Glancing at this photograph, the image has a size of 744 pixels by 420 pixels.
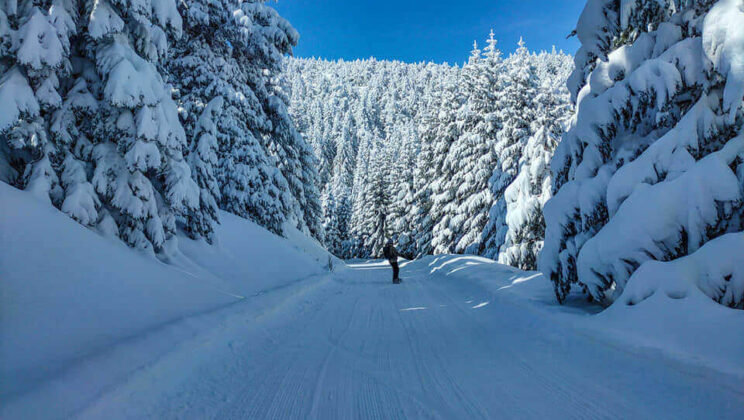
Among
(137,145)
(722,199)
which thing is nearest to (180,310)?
(137,145)

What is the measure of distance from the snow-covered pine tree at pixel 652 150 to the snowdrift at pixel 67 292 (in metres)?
6.44

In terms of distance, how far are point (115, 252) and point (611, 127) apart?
8.53 metres

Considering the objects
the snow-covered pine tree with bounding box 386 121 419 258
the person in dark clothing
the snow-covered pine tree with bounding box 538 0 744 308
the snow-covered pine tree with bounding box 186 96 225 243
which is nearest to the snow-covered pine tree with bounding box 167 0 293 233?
the snow-covered pine tree with bounding box 186 96 225 243

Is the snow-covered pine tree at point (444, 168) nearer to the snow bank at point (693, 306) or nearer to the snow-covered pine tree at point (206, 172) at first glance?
the snow-covered pine tree at point (206, 172)

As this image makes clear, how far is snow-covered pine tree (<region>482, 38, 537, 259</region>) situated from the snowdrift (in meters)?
16.2

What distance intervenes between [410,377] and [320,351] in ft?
4.78

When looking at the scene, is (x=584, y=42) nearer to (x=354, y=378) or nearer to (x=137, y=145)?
(x=354, y=378)

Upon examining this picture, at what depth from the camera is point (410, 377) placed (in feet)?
12.6

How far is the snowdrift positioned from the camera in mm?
3582

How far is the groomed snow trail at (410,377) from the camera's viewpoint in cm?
297

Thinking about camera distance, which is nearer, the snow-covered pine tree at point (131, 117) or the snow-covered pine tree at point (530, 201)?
the snow-covered pine tree at point (131, 117)

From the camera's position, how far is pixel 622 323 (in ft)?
14.5

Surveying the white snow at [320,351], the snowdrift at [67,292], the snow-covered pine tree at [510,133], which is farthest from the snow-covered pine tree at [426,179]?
the snowdrift at [67,292]

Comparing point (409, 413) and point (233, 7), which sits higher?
point (233, 7)
